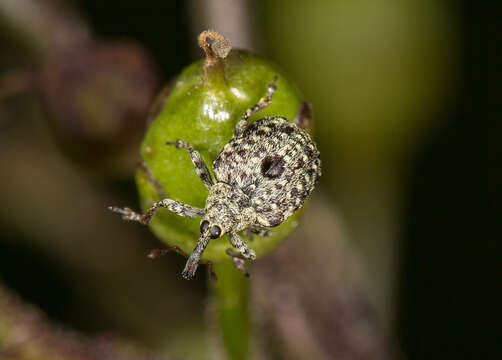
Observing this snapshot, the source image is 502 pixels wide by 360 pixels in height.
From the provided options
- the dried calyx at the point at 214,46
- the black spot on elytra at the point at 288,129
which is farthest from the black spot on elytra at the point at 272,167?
the dried calyx at the point at 214,46

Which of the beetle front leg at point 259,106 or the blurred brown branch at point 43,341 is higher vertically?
the beetle front leg at point 259,106

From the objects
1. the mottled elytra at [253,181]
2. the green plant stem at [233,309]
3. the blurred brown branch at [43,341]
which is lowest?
the blurred brown branch at [43,341]

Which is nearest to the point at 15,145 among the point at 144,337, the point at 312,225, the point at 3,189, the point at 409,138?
the point at 3,189

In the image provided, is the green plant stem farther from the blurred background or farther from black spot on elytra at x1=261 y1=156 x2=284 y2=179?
the blurred background

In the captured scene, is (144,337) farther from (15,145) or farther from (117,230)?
(15,145)

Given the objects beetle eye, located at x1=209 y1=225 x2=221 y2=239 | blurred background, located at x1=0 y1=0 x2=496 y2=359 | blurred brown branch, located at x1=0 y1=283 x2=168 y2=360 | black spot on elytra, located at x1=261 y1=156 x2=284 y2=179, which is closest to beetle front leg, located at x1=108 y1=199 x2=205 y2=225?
beetle eye, located at x1=209 y1=225 x2=221 y2=239

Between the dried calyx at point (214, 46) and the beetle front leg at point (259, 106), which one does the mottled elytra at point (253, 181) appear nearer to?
the beetle front leg at point (259, 106)
